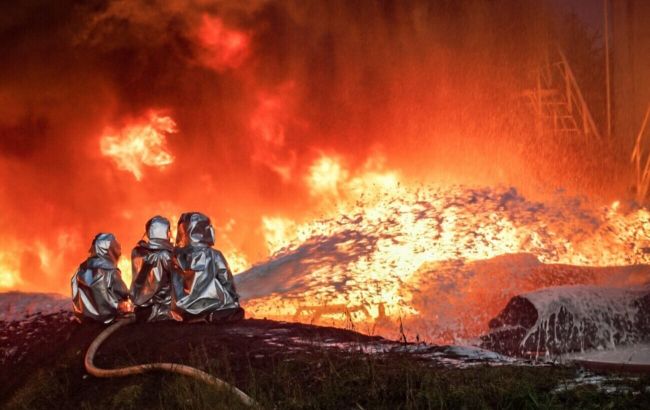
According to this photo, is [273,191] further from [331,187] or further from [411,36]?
[411,36]

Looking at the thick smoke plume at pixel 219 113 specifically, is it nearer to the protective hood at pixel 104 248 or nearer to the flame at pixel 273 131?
the flame at pixel 273 131

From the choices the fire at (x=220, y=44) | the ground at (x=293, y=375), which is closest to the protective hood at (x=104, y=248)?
the ground at (x=293, y=375)

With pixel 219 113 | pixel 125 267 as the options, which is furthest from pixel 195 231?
pixel 219 113

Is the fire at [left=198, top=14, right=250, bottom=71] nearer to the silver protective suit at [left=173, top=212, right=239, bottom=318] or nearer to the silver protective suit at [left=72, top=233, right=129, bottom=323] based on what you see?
the silver protective suit at [left=72, top=233, right=129, bottom=323]

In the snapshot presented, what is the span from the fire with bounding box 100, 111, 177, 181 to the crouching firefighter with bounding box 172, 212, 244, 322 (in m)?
8.44

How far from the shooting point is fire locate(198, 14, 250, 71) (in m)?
17.9

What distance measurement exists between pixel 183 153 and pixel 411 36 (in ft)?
19.1

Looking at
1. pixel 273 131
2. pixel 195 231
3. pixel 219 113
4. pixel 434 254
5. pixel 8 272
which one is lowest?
pixel 434 254

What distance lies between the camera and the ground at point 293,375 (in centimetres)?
567

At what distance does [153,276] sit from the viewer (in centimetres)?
962

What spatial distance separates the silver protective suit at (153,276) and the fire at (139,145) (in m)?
8.14

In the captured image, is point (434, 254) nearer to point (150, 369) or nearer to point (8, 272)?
point (150, 369)

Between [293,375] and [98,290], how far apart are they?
4010 mm

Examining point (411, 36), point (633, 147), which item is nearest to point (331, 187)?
point (411, 36)
